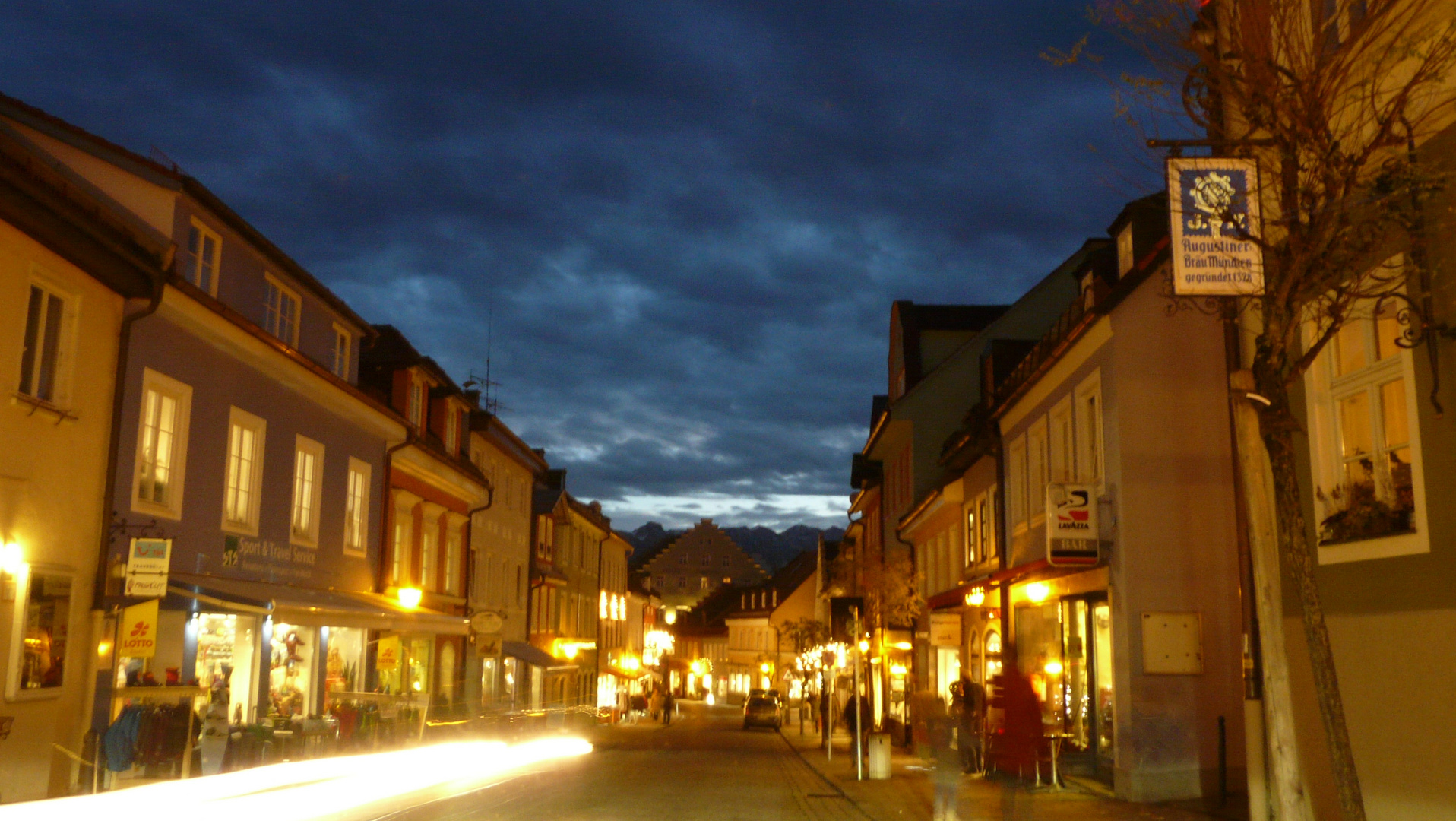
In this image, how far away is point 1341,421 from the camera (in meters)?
11.3

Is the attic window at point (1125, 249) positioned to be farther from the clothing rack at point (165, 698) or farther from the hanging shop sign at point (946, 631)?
the clothing rack at point (165, 698)

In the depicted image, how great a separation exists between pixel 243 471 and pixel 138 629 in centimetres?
468

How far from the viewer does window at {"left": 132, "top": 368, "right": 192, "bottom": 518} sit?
1642cm

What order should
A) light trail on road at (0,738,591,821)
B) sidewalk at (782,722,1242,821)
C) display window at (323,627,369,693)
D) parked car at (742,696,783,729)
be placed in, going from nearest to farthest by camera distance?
1. light trail on road at (0,738,591,821)
2. sidewalk at (782,722,1242,821)
3. display window at (323,627,369,693)
4. parked car at (742,696,783,729)

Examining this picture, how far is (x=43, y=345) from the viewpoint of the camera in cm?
1420

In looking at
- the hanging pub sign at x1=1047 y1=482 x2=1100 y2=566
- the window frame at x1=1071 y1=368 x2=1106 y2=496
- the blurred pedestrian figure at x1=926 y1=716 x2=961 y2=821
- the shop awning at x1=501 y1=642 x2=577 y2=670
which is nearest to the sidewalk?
the blurred pedestrian figure at x1=926 y1=716 x2=961 y2=821

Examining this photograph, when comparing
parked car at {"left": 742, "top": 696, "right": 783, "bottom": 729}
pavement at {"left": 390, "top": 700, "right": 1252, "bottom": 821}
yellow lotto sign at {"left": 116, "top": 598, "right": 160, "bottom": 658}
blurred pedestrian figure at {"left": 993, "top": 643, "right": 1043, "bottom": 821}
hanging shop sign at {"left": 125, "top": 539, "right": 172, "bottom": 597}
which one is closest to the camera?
blurred pedestrian figure at {"left": 993, "top": 643, "right": 1043, "bottom": 821}

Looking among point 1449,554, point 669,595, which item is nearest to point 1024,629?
point 1449,554

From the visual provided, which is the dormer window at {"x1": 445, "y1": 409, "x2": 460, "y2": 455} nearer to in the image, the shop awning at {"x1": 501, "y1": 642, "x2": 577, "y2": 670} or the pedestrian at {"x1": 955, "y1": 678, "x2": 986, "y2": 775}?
the shop awning at {"x1": 501, "y1": 642, "x2": 577, "y2": 670}

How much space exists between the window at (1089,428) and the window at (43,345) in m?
13.4

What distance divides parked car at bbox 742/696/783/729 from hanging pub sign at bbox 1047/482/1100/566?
37647 mm

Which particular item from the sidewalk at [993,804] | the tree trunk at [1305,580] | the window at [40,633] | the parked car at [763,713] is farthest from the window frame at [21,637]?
the parked car at [763,713]

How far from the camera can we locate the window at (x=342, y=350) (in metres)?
24.1

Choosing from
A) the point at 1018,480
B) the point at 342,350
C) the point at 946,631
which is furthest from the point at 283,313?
the point at 946,631
